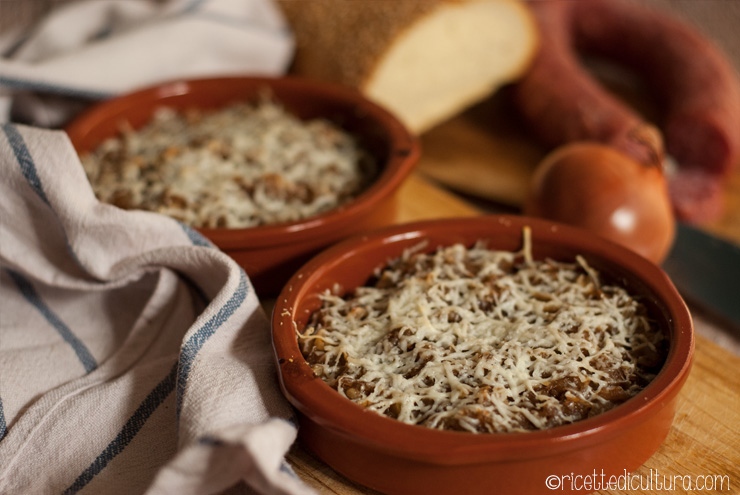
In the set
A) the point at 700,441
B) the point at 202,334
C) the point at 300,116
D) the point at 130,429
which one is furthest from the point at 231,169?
the point at 700,441

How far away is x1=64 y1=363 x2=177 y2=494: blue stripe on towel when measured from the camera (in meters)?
1.27

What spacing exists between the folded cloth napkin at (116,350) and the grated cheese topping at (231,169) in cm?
19

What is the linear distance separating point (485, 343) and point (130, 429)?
2.03 ft

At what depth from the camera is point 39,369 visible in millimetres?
1478

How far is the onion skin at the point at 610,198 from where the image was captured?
1.80 meters

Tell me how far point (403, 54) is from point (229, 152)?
2.54ft

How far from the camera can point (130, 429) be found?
134 centimetres

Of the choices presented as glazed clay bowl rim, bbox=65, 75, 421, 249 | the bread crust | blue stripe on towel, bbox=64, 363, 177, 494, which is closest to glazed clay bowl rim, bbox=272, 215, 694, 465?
glazed clay bowl rim, bbox=65, 75, 421, 249

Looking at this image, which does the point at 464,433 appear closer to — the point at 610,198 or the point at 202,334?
the point at 202,334

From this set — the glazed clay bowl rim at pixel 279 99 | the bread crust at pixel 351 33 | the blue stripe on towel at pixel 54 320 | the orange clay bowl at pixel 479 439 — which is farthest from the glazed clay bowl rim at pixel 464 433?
the bread crust at pixel 351 33

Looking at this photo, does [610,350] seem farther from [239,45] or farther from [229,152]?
[239,45]

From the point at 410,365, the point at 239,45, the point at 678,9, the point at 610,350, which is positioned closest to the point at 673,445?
the point at 610,350

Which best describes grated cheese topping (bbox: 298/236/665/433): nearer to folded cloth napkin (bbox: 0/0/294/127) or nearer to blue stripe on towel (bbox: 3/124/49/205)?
blue stripe on towel (bbox: 3/124/49/205)

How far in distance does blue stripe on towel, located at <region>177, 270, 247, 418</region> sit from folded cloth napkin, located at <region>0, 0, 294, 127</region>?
3.27 ft
